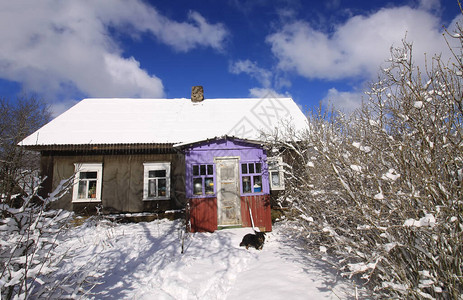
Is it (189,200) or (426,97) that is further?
(189,200)

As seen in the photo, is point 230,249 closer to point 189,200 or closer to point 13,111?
point 189,200

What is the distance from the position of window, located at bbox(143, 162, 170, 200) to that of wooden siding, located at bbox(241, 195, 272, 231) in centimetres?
405

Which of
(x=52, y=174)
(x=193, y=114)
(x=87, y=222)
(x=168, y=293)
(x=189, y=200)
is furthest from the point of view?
(x=193, y=114)

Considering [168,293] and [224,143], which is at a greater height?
[224,143]

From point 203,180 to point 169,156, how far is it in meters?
3.31

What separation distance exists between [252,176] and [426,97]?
19.8ft

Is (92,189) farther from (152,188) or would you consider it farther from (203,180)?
(203,180)

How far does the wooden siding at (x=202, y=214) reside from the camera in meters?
8.38

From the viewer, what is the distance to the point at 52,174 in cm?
1081

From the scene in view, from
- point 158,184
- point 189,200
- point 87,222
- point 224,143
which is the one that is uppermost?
point 224,143

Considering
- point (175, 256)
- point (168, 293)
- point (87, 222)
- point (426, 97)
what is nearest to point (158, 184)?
point (87, 222)

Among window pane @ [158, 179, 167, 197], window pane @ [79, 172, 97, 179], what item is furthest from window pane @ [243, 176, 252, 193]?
window pane @ [79, 172, 97, 179]

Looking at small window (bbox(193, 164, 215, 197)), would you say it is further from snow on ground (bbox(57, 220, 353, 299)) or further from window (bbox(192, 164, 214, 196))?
snow on ground (bbox(57, 220, 353, 299))

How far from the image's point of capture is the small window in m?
8.66
